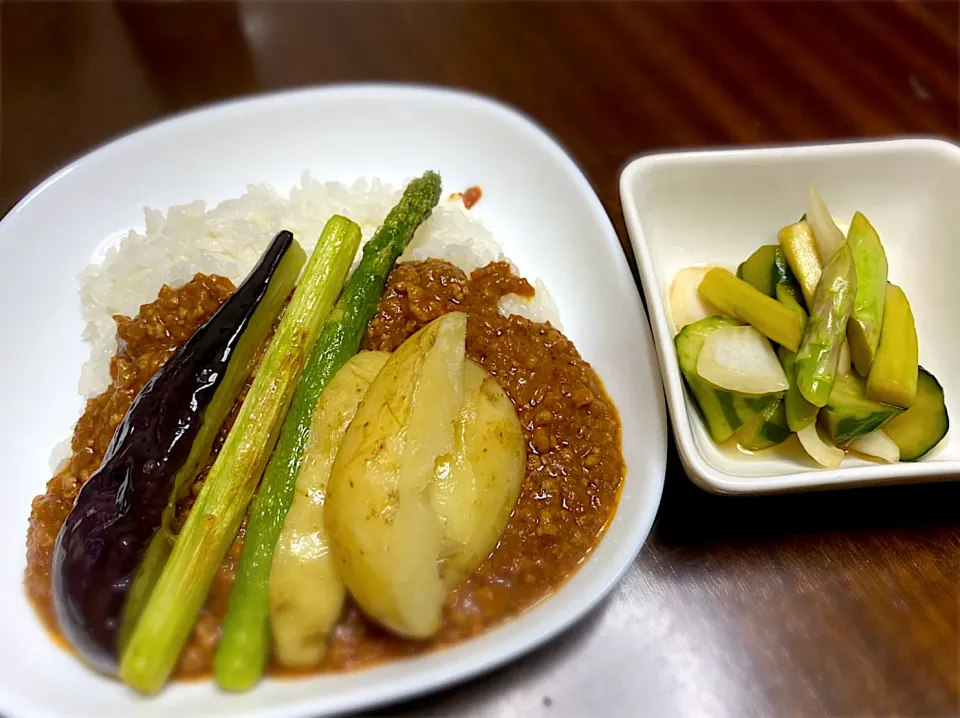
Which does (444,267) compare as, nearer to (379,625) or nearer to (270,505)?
(270,505)

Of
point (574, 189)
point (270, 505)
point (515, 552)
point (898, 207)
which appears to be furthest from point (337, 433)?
point (898, 207)

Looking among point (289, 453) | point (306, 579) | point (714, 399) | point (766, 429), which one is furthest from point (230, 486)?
point (766, 429)

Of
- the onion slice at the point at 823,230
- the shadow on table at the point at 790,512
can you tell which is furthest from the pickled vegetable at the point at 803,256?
the shadow on table at the point at 790,512

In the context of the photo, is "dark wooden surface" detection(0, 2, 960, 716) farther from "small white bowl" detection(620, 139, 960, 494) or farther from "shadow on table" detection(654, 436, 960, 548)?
"small white bowl" detection(620, 139, 960, 494)

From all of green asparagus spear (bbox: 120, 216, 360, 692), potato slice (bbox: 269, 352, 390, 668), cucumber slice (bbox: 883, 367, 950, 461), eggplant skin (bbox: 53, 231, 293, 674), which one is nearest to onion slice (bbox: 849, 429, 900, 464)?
cucumber slice (bbox: 883, 367, 950, 461)

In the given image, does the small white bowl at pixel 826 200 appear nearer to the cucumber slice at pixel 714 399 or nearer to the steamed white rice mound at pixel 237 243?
the cucumber slice at pixel 714 399

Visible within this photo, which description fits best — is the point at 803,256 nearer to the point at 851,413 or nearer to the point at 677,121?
the point at 851,413
